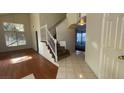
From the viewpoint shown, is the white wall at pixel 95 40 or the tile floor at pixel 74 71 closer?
the white wall at pixel 95 40

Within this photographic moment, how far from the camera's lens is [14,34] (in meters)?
9.11

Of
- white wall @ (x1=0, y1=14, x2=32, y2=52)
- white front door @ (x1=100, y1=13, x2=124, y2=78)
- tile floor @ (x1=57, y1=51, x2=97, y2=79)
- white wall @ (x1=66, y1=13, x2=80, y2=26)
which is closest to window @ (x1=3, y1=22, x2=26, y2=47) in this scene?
white wall @ (x1=0, y1=14, x2=32, y2=52)

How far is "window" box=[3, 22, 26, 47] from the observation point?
28.8 ft

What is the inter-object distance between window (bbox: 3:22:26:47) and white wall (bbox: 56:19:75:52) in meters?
3.71

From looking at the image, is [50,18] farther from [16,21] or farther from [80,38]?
[16,21]

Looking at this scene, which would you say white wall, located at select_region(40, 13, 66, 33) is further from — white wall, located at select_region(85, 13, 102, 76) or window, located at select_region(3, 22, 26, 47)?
white wall, located at select_region(85, 13, 102, 76)

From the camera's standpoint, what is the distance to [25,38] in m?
9.38

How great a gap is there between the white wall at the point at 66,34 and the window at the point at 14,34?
371cm

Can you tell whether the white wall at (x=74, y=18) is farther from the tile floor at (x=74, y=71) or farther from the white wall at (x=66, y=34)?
the tile floor at (x=74, y=71)

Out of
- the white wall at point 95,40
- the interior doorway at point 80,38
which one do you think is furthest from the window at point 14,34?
the white wall at point 95,40

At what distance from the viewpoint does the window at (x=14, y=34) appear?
8763 millimetres

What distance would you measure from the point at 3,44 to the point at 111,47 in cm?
818

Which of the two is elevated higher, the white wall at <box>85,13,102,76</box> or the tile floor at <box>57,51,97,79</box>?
the white wall at <box>85,13,102,76</box>
